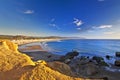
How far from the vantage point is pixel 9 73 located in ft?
27.5

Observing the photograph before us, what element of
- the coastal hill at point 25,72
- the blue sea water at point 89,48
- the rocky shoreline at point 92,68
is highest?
the coastal hill at point 25,72

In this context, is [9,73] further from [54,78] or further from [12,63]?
[54,78]

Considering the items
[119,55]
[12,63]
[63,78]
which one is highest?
[12,63]

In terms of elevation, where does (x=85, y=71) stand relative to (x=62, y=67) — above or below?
below

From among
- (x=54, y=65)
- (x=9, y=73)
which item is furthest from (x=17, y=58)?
(x=54, y=65)

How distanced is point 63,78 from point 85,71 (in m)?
8.06

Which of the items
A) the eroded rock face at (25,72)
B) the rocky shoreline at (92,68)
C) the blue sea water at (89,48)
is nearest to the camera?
the eroded rock face at (25,72)

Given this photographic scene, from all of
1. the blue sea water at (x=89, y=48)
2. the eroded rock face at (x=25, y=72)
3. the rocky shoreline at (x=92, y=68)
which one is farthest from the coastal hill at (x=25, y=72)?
the blue sea water at (x=89, y=48)

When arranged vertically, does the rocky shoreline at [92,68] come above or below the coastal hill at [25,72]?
below

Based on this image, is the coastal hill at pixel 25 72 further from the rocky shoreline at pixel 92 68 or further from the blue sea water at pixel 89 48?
the blue sea water at pixel 89 48

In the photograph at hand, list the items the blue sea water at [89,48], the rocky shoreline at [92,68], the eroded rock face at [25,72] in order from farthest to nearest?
1. the blue sea water at [89,48]
2. the rocky shoreline at [92,68]
3. the eroded rock face at [25,72]

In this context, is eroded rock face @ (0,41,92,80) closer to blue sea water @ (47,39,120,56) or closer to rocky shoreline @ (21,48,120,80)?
rocky shoreline @ (21,48,120,80)

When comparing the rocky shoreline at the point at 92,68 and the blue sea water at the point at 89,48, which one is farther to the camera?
the blue sea water at the point at 89,48

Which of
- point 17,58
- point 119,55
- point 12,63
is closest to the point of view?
point 12,63
